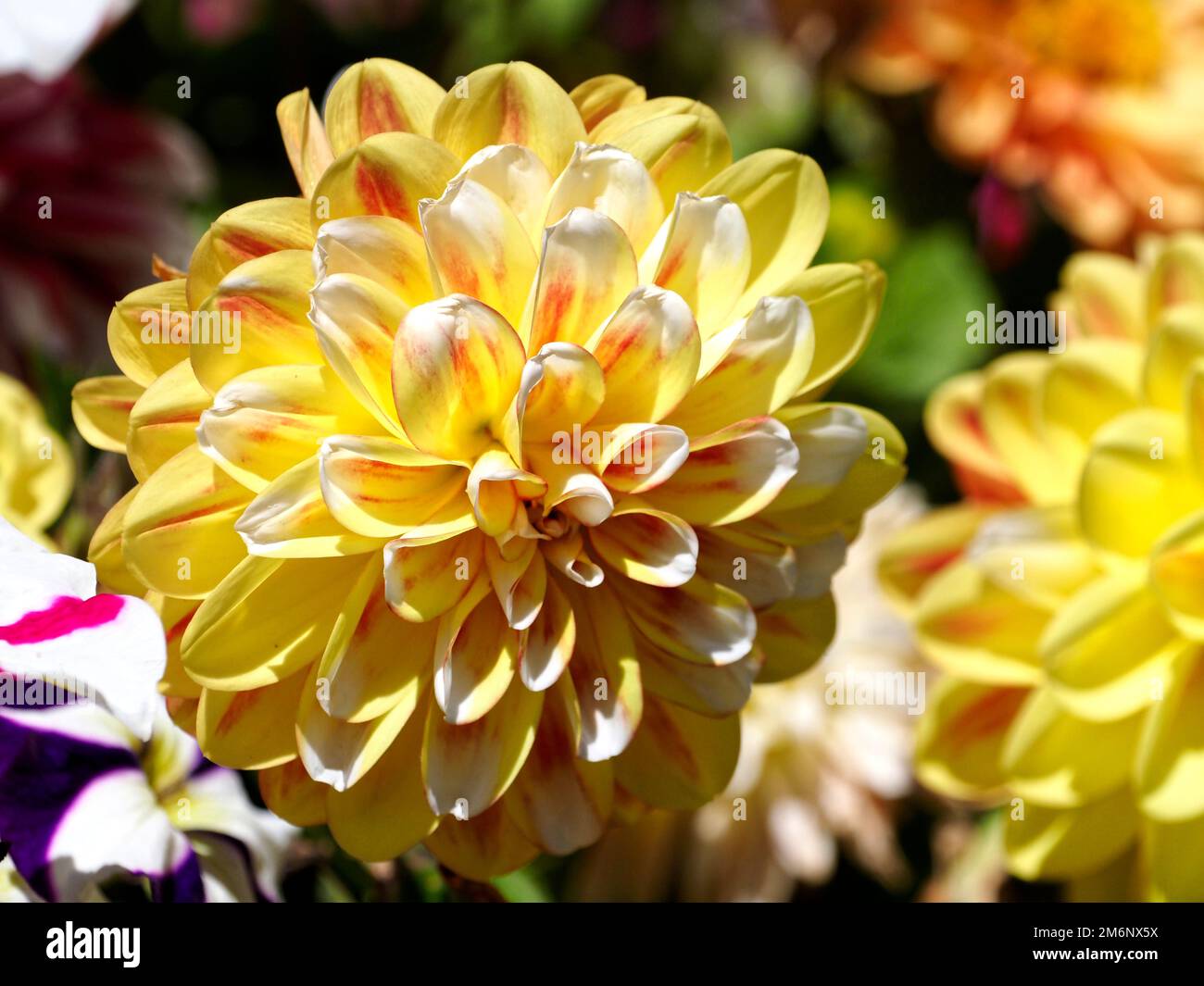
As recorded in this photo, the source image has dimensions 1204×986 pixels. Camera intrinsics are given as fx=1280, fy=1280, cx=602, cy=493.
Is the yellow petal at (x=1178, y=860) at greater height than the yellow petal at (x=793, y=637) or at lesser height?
lesser

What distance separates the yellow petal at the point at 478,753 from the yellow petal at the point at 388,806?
0.01 m

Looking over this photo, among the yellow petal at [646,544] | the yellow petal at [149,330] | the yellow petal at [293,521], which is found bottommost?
the yellow petal at [646,544]

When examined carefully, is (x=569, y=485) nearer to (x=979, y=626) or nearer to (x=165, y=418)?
(x=165, y=418)

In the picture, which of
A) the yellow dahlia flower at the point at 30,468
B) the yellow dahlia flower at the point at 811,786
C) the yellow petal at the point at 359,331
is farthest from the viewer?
the yellow dahlia flower at the point at 811,786

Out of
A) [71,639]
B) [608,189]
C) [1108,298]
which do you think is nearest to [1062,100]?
[1108,298]

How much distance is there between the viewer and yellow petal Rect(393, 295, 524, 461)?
28cm

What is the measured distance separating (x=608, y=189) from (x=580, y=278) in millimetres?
25

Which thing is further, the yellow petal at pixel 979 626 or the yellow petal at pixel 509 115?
the yellow petal at pixel 979 626

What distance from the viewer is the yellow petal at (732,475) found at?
0.96 ft

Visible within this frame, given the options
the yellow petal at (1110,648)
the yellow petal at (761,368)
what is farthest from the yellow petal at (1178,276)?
the yellow petal at (761,368)

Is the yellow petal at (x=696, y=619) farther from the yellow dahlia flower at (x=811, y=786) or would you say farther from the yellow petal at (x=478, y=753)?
the yellow dahlia flower at (x=811, y=786)

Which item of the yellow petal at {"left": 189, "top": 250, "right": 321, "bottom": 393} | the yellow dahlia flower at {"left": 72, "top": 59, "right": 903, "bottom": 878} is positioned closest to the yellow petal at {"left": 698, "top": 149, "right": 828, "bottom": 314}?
the yellow dahlia flower at {"left": 72, "top": 59, "right": 903, "bottom": 878}

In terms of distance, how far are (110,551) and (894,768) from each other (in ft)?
1.13
